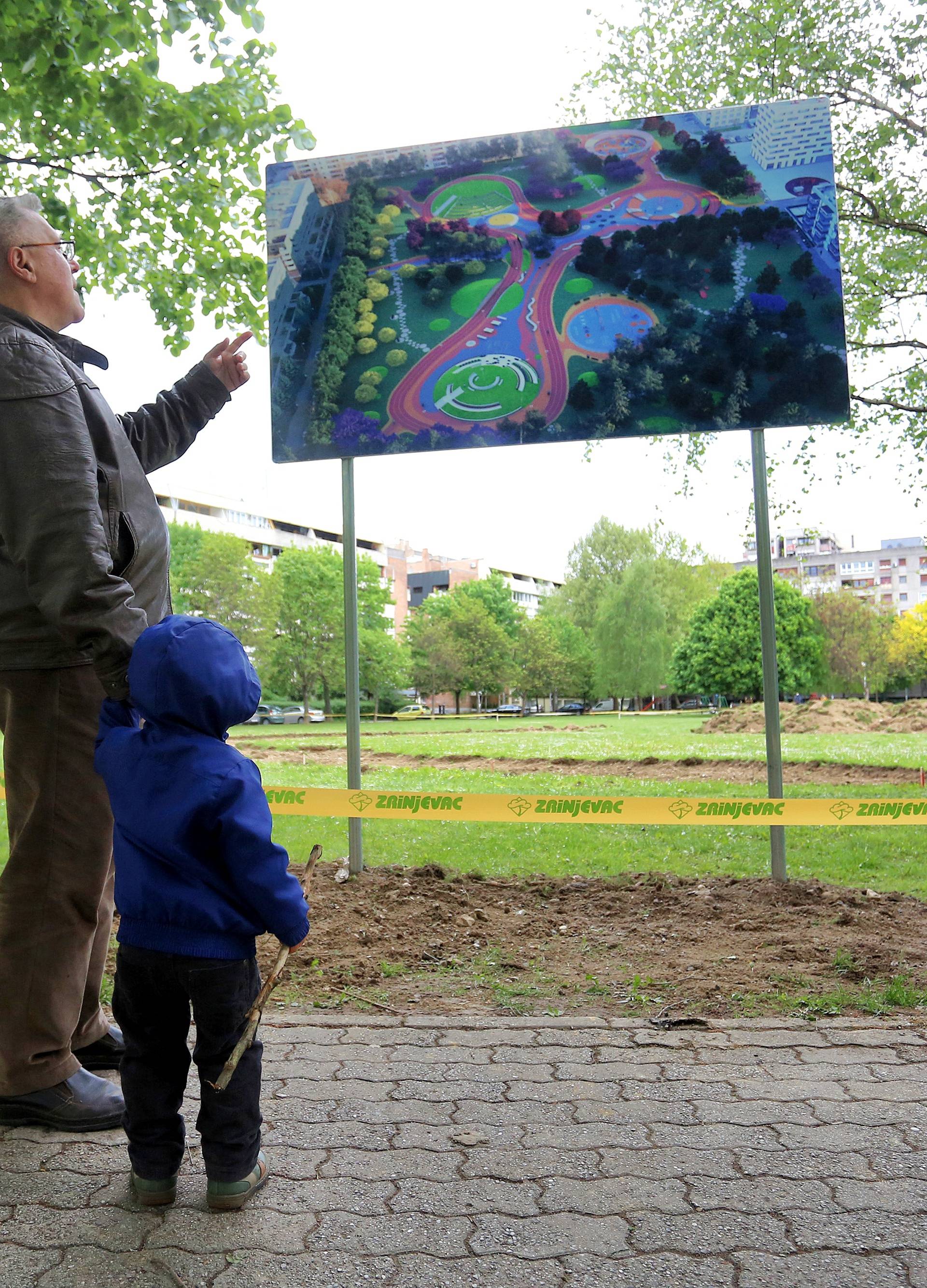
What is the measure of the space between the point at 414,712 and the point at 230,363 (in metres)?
6.53

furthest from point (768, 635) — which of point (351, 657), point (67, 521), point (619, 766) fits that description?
point (619, 766)

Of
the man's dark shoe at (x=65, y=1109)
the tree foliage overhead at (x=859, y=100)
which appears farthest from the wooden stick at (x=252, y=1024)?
the tree foliage overhead at (x=859, y=100)

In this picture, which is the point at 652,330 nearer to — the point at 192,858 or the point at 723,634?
the point at 192,858

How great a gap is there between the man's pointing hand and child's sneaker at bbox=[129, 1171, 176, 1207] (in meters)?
2.56

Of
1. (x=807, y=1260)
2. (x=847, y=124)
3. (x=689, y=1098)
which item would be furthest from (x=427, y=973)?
(x=847, y=124)

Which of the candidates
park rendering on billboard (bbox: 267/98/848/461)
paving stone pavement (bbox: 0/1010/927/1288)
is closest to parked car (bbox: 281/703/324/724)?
park rendering on billboard (bbox: 267/98/848/461)

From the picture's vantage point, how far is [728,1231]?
221cm

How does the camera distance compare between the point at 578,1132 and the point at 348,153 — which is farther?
the point at 348,153

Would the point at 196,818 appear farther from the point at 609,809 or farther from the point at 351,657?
the point at 351,657

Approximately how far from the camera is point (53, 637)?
2.84 metres

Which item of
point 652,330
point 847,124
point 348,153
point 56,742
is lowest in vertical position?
point 56,742

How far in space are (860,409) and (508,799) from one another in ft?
29.5

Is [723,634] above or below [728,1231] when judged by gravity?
above

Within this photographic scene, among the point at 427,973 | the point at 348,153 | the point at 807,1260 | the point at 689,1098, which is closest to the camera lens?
the point at 807,1260
